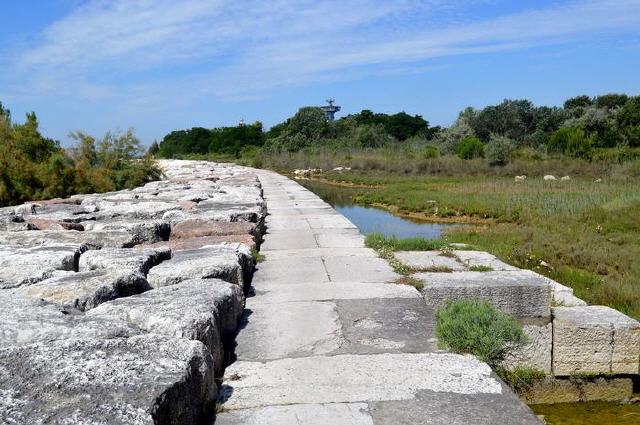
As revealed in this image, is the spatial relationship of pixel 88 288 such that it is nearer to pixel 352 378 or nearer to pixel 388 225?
pixel 352 378

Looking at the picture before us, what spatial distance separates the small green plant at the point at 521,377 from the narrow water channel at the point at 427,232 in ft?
0.39

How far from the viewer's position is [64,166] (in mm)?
11633

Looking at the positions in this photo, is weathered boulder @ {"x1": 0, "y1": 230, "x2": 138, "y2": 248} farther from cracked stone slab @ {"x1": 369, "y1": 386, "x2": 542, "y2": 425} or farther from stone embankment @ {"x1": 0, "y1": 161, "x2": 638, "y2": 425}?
cracked stone slab @ {"x1": 369, "y1": 386, "x2": 542, "y2": 425}

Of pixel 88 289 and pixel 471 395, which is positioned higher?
pixel 88 289

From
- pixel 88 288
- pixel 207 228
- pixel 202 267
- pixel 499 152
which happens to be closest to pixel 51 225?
pixel 207 228

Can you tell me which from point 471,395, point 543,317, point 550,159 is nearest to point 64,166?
point 543,317

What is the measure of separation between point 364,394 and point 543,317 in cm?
173

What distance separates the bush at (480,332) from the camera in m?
3.04

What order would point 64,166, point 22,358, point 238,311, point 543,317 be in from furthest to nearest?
point 64,166
point 543,317
point 238,311
point 22,358

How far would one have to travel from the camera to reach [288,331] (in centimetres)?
329

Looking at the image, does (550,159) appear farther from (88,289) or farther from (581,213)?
(88,289)

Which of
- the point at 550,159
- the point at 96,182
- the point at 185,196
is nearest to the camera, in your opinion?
the point at 185,196

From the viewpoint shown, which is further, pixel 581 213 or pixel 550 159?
pixel 550 159

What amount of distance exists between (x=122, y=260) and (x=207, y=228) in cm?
170
